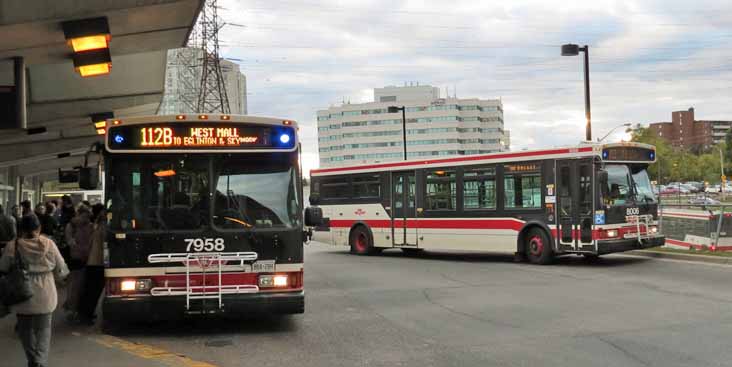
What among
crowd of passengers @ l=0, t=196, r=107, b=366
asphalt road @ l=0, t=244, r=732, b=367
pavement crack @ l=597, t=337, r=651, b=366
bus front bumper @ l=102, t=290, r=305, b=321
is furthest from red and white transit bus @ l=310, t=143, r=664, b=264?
pavement crack @ l=597, t=337, r=651, b=366

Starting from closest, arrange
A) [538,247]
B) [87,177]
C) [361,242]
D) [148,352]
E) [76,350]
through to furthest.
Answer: [148,352] < [76,350] < [87,177] < [538,247] < [361,242]

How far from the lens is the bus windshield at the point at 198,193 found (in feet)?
29.5

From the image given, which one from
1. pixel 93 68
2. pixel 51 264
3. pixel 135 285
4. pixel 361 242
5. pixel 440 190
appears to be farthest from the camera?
pixel 361 242

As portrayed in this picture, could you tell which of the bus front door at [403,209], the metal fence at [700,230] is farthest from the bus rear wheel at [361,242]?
the metal fence at [700,230]

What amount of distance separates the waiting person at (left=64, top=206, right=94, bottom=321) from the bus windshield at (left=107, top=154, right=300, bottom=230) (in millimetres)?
1997

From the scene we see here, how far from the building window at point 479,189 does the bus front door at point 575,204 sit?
2097 millimetres

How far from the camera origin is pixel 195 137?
9.27 metres

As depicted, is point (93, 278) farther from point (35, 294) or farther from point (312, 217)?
point (35, 294)

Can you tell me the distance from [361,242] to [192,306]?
1441 cm

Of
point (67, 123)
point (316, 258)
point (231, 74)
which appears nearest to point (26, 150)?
point (67, 123)

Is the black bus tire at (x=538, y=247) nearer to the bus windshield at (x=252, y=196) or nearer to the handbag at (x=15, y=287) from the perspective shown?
the bus windshield at (x=252, y=196)

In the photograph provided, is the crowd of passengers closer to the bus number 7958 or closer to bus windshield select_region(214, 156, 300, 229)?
the bus number 7958

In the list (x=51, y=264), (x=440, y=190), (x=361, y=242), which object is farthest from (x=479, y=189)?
(x=51, y=264)

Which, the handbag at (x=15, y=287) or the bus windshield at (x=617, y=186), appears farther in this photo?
the bus windshield at (x=617, y=186)
